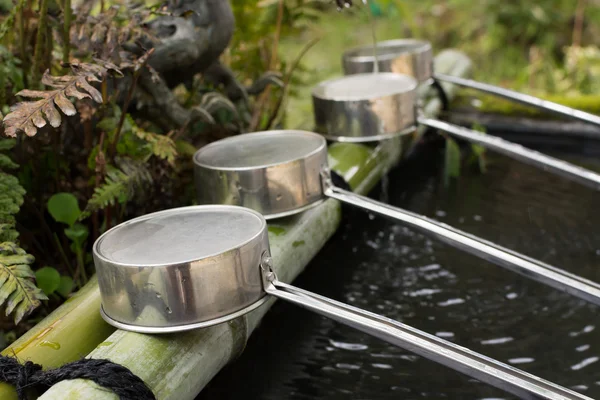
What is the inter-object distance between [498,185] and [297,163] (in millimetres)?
2212

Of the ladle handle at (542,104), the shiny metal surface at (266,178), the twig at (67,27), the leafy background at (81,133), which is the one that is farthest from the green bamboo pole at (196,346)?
the ladle handle at (542,104)

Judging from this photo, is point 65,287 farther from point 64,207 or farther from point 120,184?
point 120,184

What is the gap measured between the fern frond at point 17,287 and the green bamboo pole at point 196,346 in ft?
0.73

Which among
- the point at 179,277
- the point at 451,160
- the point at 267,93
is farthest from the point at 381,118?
the point at 179,277

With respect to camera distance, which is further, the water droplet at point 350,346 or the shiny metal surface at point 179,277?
the water droplet at point 350,346

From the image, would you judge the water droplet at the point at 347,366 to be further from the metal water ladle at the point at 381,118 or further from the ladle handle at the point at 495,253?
the metal water ladle at the point at 381,118

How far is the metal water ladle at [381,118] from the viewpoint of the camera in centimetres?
351

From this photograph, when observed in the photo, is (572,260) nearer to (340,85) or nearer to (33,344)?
(340,85)

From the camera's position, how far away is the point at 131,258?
6.74 feet

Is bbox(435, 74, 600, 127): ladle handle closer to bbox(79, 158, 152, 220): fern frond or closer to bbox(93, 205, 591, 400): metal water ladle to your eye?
Answer: bbox(93, 205, 591, 400): metal water ladle

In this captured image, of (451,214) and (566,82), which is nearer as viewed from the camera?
(451,214)

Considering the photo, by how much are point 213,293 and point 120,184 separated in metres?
0.83

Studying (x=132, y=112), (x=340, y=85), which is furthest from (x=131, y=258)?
(x=340, y=85)

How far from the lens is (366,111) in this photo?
140 inches
